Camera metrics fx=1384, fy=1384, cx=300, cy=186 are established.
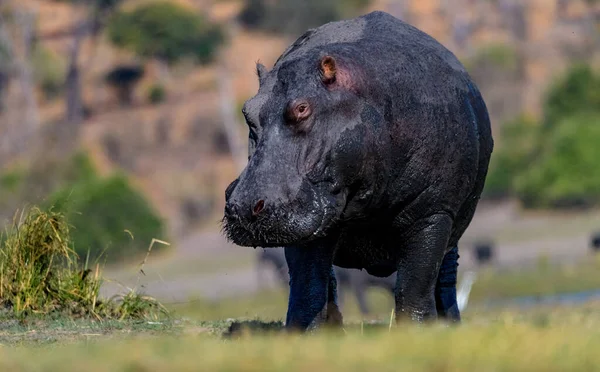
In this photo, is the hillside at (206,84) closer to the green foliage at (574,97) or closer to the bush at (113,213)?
the bush at (113,213)

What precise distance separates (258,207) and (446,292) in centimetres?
294

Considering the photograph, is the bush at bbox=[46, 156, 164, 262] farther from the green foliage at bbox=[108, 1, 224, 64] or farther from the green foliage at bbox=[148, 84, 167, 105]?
the green foliage at bbox=[108, 1, 224, 64]

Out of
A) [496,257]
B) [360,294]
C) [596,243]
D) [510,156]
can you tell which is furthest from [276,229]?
[510,156]

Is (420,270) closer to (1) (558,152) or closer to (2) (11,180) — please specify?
(1) (558,152)

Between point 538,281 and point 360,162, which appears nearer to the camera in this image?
point 360,162

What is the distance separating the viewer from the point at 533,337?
17.6ft

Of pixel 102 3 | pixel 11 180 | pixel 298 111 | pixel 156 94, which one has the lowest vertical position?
pixel 298 111

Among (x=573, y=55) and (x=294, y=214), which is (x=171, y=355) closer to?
(x=294, y=214)

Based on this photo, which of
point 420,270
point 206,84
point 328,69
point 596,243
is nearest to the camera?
point 328,69

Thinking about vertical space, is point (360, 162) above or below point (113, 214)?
above

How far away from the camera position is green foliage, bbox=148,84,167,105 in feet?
209

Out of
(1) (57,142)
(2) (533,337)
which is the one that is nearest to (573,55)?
(1) (57,142)

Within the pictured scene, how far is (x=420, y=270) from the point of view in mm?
8609

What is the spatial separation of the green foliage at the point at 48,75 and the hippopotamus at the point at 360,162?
5947 cm
